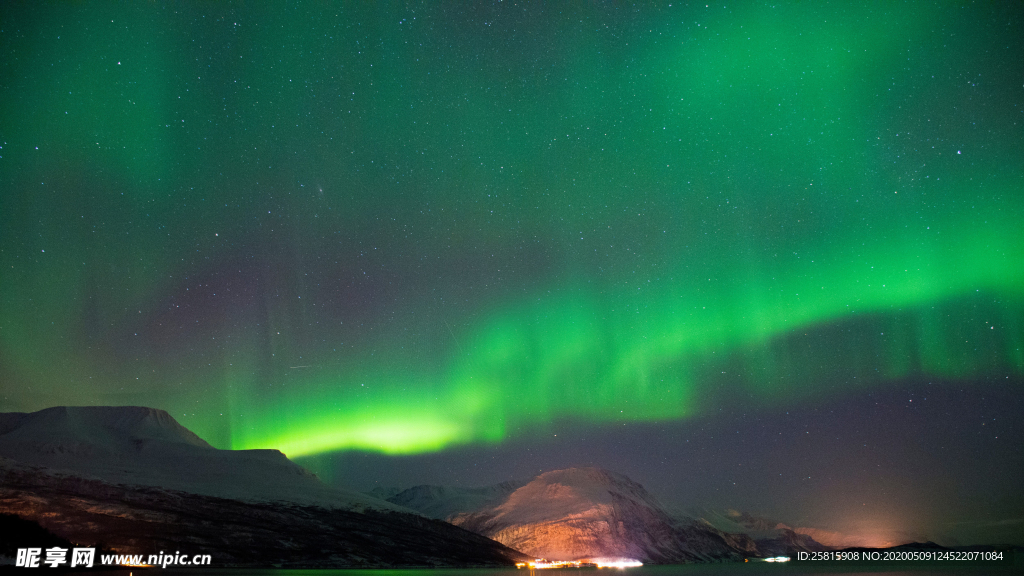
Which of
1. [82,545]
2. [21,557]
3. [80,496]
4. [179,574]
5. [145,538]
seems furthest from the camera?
[80,496]

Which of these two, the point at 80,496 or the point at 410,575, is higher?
the point at 80,496

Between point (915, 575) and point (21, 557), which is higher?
point (21, 557)

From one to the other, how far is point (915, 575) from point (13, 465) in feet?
745

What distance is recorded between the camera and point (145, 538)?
164m

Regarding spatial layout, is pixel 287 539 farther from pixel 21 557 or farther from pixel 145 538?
pixel 21 557

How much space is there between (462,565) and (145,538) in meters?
82.4

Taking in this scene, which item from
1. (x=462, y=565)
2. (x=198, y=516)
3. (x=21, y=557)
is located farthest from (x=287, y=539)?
(x=21, y=557)

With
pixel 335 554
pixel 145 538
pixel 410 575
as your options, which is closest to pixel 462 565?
pixel 335 554

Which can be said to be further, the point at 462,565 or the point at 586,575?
the point at 462,565

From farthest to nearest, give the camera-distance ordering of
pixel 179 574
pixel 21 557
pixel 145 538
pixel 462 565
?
pixel 462 565 → pixel 145 538 → pixel 179 574 → pixel 21 557

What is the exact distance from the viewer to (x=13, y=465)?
198 m

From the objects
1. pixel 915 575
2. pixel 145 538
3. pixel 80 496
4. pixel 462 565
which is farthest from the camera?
pixel 462 565

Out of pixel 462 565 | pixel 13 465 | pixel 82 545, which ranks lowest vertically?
pixel 462 565

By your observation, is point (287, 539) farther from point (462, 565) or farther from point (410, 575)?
point (410, 575)
